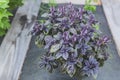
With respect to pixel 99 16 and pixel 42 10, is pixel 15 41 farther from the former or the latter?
pixel 99 16

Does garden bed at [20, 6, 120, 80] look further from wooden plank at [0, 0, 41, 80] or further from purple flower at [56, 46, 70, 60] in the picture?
purple flower at [56, 46, 70, 60]

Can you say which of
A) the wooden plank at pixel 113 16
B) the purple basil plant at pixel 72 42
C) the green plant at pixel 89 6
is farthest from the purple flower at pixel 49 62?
the green plant at pixel 89 6

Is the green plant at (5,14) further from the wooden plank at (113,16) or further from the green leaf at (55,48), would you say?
the wooden plank at (113,16)

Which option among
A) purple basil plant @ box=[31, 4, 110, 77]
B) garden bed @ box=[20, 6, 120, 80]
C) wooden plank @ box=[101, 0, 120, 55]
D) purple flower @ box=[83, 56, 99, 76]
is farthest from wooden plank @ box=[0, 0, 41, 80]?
wooden plank @ box=[101, 0, 120, 55]

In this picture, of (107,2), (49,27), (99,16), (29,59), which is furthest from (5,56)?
(107,2)

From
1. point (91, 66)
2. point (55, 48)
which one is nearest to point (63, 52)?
point (55, 48)

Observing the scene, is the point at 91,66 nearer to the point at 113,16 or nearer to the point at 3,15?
the point at 3,15
